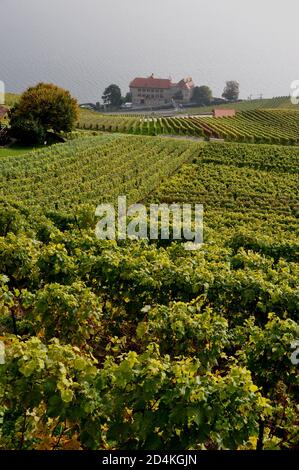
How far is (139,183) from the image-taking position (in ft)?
136

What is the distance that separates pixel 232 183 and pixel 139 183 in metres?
9.77

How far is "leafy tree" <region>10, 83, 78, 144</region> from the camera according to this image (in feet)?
153

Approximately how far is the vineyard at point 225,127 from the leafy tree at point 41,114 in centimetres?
2218

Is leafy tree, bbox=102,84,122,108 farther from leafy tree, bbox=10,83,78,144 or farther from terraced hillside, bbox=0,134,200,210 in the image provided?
leafy tree, bbox=10,83,78,144

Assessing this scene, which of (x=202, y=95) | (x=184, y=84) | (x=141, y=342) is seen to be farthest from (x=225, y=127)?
(x=202, y=95)

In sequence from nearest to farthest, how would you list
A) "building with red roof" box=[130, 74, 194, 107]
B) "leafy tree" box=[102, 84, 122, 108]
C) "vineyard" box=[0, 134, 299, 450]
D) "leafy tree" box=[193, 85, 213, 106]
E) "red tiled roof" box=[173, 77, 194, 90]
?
"vineyard" box=[0, 134, 299, 450] → "building with red roof" box=[130, 74, 194, 107] → "leafy tree" box=[102, 84, 122, 108] → "red tiled roof" box=[173, 77, 194, 90] → "leafy tree" box=[193, 85, 213, 106]

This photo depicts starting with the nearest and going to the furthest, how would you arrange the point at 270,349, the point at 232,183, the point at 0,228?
the point at 270,349
the point at 0,228
the point at 232,183

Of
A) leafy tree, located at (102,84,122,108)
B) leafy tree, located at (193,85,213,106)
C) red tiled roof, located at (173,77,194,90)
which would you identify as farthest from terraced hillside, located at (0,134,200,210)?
leafy tree, located at (193,85,213,106)

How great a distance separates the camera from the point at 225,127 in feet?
263

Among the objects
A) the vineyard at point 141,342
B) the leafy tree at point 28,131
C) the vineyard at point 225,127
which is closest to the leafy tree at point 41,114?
the leafy tree at point 28,131

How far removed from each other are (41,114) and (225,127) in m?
39.5

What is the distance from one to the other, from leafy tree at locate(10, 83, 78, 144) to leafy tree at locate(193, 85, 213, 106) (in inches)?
5685

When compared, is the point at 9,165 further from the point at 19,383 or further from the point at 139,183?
the point at 19,383
